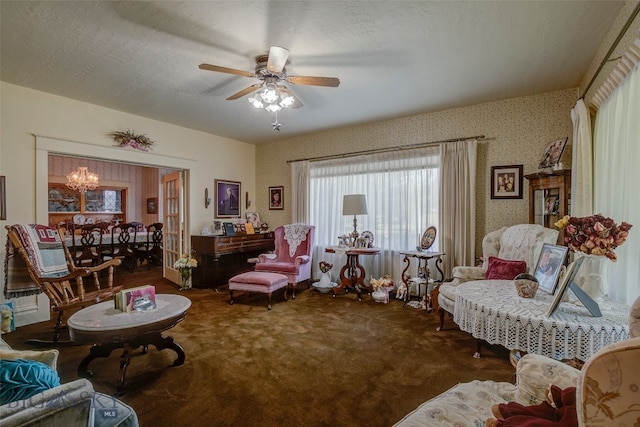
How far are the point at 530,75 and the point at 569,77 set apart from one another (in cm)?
42

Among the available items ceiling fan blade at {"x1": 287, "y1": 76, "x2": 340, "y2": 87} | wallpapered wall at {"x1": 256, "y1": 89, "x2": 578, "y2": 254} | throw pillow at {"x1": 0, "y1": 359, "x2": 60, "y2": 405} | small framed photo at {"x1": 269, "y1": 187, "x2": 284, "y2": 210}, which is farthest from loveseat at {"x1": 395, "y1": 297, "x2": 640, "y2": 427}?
small framed photo at {"x1": 269, "y1": 187, "x2": 284, "y2": 210}

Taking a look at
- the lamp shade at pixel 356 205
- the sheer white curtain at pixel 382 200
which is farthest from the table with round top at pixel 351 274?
the lamp shade at pixel 356 205

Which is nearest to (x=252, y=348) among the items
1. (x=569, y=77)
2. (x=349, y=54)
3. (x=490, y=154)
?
(x=349, y=54)

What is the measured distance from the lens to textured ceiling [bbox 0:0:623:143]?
77.6 inches

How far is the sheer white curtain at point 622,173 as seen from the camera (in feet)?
5.98

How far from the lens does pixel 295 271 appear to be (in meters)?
4.12

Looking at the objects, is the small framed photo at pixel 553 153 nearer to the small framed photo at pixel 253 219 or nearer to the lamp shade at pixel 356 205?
the lamp shade at pixel 356 205

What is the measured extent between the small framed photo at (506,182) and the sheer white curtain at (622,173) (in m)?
1.03

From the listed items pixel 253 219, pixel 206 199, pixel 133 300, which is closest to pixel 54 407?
pixel 133 300

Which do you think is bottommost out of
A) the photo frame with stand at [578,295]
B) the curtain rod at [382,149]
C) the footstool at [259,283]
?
the footstool at [259,283]

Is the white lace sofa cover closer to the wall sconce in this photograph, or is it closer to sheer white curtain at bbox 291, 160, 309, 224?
sheer white curtain at bbox 291, 160, 309, 224

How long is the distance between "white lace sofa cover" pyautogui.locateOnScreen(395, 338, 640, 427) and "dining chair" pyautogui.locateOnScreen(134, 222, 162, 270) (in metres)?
6.38

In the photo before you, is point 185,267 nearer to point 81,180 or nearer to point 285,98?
point 285,98

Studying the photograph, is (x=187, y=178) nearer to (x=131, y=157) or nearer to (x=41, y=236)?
(x=131, y=157)
